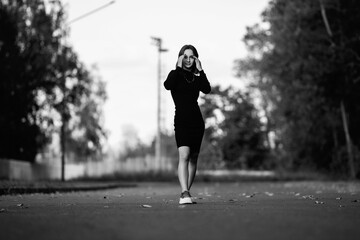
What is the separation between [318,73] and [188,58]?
2808 centimetres

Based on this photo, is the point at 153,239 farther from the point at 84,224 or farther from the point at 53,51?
the point at 53,51

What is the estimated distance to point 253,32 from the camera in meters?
52.5

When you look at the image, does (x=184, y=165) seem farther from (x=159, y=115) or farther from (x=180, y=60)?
(x=159, y=115)

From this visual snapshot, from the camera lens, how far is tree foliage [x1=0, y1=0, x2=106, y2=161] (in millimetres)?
31375

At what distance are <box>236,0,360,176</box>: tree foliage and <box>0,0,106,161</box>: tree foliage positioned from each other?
12.7m

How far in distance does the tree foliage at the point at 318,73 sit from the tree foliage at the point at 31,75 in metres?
12.7

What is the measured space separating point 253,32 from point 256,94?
Result: 13.7 m

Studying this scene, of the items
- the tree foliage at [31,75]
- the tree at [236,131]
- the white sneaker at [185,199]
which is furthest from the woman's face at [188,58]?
the tree at [236,131]

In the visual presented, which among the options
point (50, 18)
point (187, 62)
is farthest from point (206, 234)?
point (50, 18)

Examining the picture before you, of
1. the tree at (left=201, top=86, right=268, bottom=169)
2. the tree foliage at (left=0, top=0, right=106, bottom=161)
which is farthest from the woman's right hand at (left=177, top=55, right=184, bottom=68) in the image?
the tree at (left=201, top=86, right=268, bottom=169)

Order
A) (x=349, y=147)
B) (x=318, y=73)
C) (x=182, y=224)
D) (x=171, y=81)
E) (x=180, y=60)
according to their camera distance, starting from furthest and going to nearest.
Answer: (x=349, y=147), (x=318, y=73), (x=180, y=60), (x=171, y=81), (x=182, y=224)

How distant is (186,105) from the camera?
9914 millimetres

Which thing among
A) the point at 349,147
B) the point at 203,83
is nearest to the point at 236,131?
the point at 349,147

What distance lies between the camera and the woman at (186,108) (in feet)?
32.3
